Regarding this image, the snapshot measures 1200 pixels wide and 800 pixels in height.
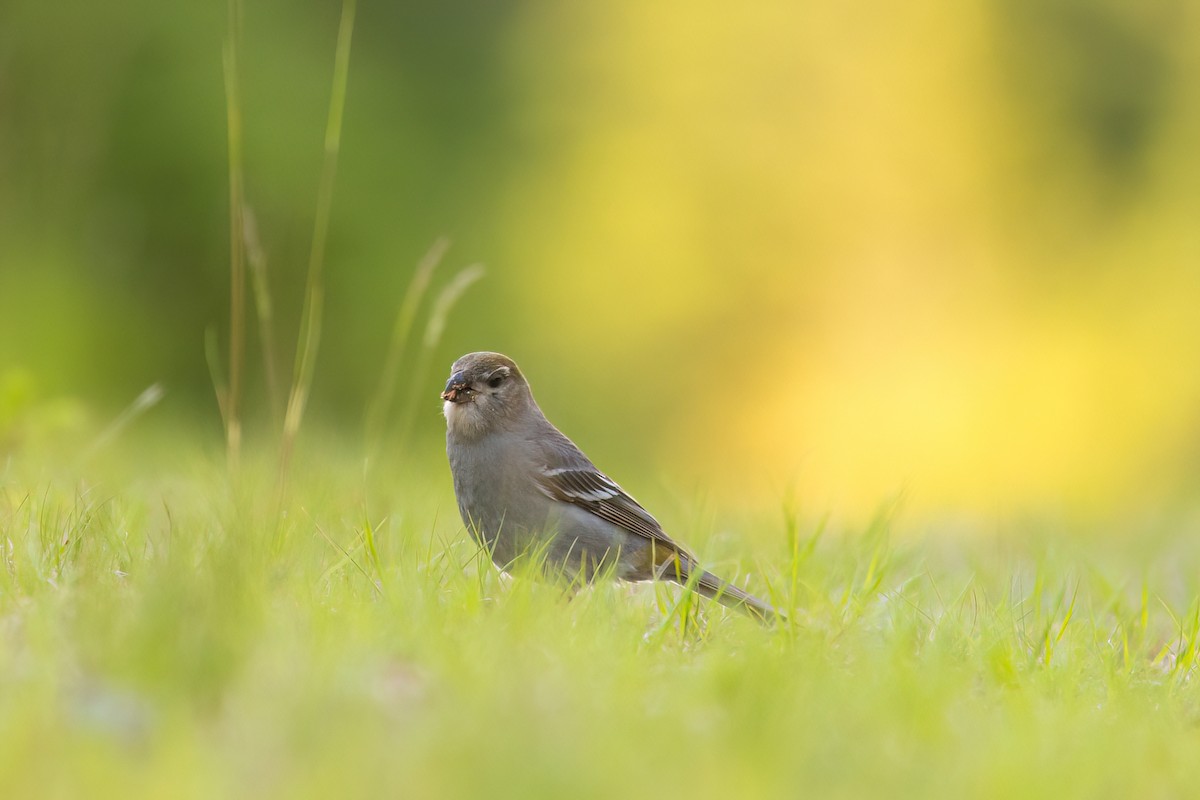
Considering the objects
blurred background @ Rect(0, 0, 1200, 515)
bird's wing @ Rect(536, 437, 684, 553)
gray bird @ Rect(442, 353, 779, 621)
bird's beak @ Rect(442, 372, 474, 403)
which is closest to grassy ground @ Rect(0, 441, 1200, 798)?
gray bird @ Rect(442, 353, 779, 621)

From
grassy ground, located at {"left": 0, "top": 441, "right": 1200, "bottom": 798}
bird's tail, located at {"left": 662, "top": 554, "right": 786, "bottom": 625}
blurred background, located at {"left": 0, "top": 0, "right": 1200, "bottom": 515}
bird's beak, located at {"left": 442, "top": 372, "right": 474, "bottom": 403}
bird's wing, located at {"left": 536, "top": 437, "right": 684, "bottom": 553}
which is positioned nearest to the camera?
grassy ground, located at {"left": 0, "top": 441, "right": 1200, "bottom": 798}

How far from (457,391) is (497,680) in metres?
2.47

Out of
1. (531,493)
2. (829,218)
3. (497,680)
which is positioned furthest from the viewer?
(829,218)

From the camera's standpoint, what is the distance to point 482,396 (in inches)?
207

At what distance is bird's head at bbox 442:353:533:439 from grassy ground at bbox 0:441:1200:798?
616mm

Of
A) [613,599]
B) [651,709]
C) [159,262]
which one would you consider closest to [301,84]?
[159,262]

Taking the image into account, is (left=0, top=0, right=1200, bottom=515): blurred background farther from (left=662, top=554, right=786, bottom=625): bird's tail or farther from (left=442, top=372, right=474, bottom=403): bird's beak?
(left=662, top=554, right=786, bottom=625): bird's tail

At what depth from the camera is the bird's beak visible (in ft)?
17.0

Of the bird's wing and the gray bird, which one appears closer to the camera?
the gray bird

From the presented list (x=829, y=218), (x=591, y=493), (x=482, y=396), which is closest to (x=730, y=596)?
(x=591, y=493)

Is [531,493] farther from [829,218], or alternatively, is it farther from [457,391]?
[829,218]

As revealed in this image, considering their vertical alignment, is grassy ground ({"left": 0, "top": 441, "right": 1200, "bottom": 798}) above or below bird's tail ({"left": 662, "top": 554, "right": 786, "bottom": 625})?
above

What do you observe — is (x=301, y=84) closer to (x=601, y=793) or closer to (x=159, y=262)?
(x=159, y=262)

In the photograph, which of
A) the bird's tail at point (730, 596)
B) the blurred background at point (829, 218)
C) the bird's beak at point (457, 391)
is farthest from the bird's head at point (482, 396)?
the blurred background at point (829, 218)
